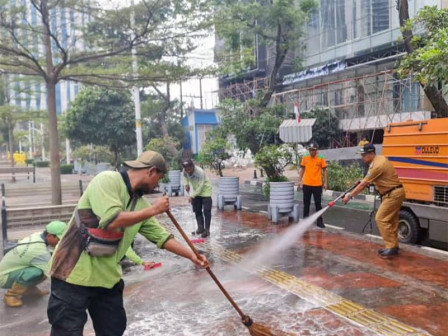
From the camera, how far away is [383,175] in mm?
6172

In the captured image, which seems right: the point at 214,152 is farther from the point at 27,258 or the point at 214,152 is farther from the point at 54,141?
the point at 27,258

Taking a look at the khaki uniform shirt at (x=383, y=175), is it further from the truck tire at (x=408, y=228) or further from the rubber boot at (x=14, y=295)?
the rubber boot at (x=14, y=295)

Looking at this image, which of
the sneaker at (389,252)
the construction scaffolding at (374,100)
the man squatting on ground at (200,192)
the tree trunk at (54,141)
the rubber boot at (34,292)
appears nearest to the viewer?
the rubber boot at (34,292)

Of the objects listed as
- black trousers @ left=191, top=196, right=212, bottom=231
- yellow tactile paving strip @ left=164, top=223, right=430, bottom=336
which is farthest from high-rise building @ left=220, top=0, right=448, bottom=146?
yellow tactile paving strip @ left=164, top=223, right=430, bottom=336

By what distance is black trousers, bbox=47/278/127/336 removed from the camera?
107 inches

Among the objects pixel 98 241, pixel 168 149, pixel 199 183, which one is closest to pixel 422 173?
pixel 199 183

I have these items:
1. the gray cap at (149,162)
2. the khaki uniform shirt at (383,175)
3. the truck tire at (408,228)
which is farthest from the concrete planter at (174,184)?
the gray cap at (149,162)

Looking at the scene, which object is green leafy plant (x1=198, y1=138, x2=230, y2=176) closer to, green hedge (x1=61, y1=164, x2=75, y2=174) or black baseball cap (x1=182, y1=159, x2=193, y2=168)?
black baseball cap (x1=182, y1=159, x2=193, y2=168)

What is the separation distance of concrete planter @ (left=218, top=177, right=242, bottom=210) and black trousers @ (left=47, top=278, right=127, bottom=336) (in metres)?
8.26

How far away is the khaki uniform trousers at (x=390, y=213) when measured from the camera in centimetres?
611

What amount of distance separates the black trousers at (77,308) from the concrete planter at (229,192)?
325 inches

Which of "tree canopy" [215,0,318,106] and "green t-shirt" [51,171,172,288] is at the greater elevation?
"tree canopy" [215,0,318,106]

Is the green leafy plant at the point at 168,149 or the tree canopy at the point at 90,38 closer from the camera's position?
the tree canopy at the point at 90,38

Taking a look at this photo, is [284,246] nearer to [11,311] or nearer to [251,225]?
[251,225]
